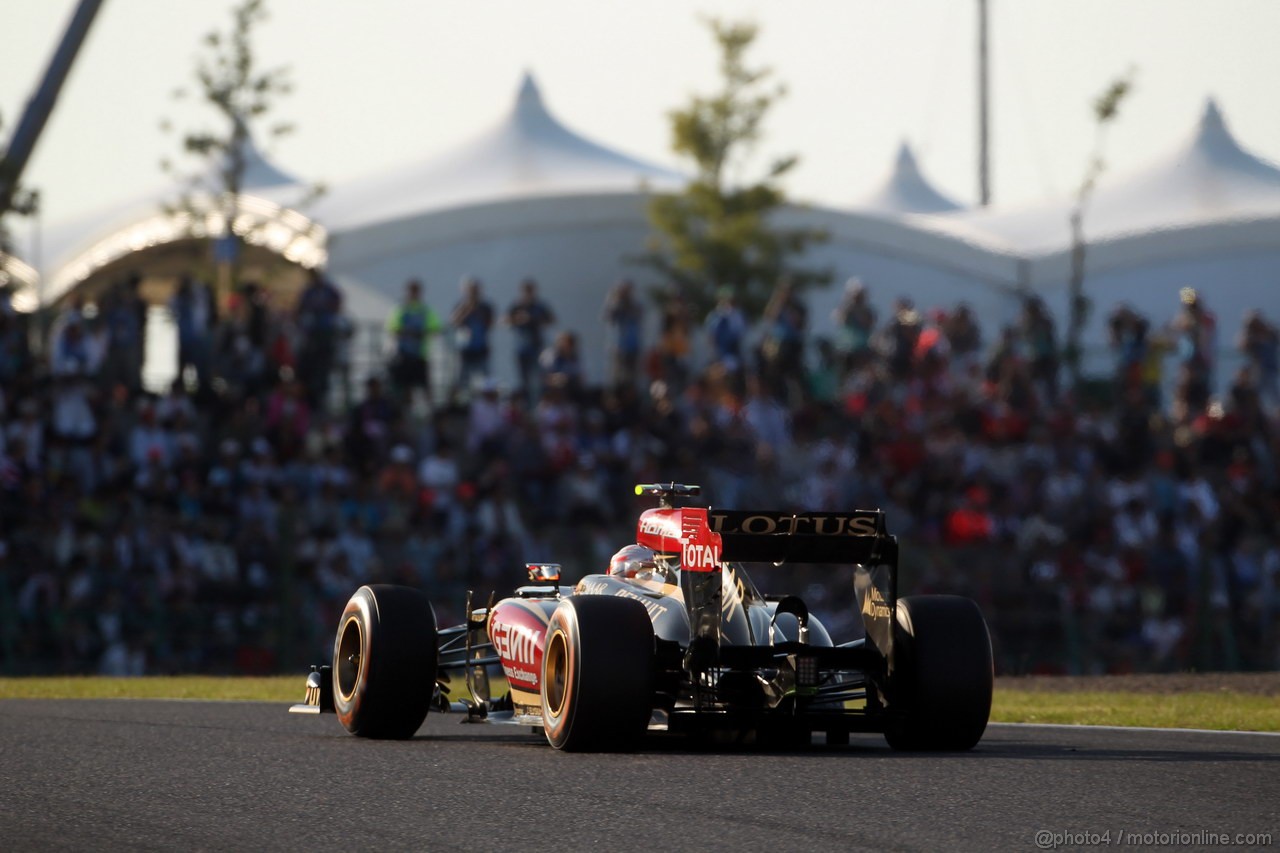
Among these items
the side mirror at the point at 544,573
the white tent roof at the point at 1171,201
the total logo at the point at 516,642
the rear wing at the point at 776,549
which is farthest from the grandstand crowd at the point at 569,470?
the white tent roof at the point at 1171,201

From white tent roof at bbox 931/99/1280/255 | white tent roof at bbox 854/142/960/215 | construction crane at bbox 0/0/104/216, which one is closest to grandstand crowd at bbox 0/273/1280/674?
construction crane at bbox 0/0/104/216

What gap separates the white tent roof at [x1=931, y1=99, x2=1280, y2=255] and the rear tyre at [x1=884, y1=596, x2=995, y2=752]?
1164 inches

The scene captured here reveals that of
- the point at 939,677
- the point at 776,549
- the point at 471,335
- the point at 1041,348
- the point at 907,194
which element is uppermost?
the point at 907,194

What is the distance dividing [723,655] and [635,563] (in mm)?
1448

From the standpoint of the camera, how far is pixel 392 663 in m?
10.0

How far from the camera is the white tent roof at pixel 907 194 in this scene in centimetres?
5194

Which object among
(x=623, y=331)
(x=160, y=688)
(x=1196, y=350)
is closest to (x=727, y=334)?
(x=623, y=331)

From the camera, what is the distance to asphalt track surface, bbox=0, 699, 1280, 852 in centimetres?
657

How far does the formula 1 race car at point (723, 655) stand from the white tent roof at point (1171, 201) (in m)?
29.5

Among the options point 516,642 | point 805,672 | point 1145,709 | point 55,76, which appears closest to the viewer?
point 805,672

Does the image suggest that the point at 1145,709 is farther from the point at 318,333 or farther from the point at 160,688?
the point at 318,333

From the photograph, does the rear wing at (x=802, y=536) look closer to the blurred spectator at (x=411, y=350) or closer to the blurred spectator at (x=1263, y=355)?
the blurred spectator at (x=411, y=350)

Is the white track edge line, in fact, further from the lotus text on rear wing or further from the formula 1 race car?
the lotus text on rear wing

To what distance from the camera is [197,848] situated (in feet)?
20.9
